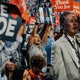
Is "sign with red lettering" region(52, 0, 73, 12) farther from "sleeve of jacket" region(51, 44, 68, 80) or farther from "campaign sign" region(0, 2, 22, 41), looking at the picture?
"sleeve of jacket" region(51, 44, 68, 80)

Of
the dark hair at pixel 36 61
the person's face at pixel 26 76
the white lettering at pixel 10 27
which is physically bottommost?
the person's face at pixel 26 76

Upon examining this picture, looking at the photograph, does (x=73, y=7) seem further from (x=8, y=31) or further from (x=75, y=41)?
(x=75, y=41)

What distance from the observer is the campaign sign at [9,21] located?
501 cm

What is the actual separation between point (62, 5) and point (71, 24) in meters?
6.50

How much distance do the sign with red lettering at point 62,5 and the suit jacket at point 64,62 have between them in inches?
251

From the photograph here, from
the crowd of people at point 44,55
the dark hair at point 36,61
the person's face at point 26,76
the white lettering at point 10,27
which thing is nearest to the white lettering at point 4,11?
the white lettering at point 10,27

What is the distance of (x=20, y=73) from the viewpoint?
4.84m

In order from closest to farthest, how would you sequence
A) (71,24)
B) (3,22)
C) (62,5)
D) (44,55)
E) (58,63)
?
(58,63)
(71,24)
(3,22)
(44,55)
(62,5)

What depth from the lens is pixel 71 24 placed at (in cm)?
316

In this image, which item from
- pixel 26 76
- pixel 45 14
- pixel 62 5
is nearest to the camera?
pixel 26 76

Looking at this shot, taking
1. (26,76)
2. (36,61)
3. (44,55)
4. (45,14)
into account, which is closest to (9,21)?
(36,61)

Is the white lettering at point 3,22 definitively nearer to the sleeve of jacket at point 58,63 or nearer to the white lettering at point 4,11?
the white lettering at point 4,11

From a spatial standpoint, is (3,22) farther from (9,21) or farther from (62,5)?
(62,5)

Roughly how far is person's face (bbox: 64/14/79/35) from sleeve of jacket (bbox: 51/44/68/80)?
17 cm
